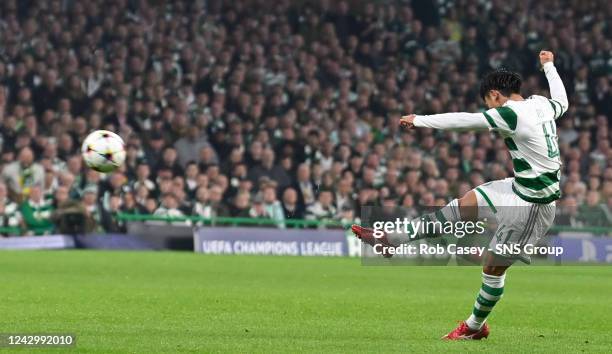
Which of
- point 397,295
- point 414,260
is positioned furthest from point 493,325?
point 414,260

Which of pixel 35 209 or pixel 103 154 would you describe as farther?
pixel 35 209

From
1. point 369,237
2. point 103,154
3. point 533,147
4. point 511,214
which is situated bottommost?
point 369,237

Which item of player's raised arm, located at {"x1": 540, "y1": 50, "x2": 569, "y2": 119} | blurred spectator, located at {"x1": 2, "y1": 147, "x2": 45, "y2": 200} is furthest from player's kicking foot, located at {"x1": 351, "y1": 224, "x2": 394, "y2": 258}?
blurred spectator, located at {"x1": 2, "y1": 147, "x2": 45, "y2": 200}

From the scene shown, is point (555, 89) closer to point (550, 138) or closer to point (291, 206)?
point (550, 138)

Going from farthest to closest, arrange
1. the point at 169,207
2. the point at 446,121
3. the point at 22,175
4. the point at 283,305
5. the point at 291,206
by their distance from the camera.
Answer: the point at 291,206, the point at 169,207, the point at 22,175, the point at 283,305, the point at 446,121

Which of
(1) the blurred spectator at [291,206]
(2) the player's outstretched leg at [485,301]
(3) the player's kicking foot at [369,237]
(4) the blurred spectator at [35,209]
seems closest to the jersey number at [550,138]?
(2) the player's outstretched leg at [485,301]

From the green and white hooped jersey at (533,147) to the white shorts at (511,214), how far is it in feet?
0.22

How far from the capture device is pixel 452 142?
26.4 m

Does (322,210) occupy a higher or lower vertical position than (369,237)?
lower

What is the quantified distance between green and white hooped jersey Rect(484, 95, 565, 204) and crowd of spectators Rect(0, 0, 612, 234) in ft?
42.3

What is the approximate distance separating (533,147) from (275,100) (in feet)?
51.7

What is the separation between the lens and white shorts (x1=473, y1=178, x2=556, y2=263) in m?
9.99

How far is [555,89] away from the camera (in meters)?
10.5

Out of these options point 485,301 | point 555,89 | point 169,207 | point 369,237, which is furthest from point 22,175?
point 485,301
